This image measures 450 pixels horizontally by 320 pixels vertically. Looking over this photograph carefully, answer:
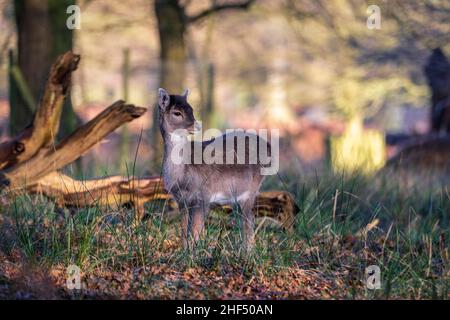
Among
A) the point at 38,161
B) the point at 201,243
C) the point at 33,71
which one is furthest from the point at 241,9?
the point at 201,243

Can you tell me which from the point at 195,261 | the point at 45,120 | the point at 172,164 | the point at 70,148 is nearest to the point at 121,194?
the point at 70,148

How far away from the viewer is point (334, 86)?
90.3 feet

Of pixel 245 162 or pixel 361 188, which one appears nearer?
pixel 245 162

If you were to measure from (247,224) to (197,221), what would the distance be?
0.44 m

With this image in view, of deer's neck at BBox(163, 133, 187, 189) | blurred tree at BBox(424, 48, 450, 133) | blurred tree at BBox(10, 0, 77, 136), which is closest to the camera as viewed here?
deer's neck at BBox(163, 133, 187, 189)

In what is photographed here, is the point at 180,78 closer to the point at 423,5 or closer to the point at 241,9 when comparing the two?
the point at 241,9

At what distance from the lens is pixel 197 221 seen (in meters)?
6.75

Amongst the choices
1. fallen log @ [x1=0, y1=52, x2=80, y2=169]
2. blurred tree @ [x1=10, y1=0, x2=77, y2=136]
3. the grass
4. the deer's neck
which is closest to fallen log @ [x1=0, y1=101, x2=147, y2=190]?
fallen log @ [x1=0, y1=52, x2=80, y2=169]

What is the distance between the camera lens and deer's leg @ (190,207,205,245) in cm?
671

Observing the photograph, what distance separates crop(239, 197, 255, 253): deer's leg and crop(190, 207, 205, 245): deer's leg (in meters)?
0.34

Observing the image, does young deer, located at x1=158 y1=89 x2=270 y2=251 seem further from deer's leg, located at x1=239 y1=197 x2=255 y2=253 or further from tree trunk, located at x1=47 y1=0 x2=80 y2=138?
tree trunk, located at x1=47 y1=0 x2=80 y2=138

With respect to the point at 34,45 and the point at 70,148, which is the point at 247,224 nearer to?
the point at 70,148

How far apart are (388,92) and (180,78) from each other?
11.6 metres

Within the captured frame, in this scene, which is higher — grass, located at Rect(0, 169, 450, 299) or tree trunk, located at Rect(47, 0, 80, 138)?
tree trunk, located at Rect(47, 0, 80, 138)
